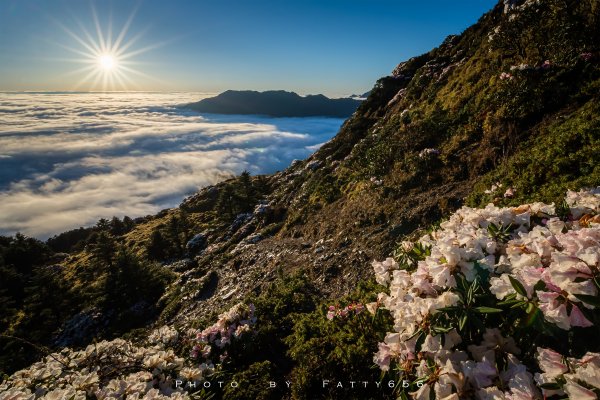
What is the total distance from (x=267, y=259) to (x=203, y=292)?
21.0 feet

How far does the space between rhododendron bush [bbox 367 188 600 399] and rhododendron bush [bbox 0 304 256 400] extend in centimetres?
369

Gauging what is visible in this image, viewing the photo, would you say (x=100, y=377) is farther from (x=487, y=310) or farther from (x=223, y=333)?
(x=487, y=310)

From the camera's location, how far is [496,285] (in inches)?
114

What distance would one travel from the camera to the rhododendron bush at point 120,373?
15.0 ft

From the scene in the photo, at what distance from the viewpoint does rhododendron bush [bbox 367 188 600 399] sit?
2.49m

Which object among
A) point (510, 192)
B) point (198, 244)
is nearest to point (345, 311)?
point (510, 192)

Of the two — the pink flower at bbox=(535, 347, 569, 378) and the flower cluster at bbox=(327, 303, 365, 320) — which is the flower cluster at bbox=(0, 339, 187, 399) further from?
the pink flower at bbox=(535, 347, 569, 378)

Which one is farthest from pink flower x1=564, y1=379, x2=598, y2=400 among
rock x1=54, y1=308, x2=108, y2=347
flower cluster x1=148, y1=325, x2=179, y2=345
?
rock x1=54, y1=308, x2=108, y2=347

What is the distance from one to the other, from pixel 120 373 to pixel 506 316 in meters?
5.84

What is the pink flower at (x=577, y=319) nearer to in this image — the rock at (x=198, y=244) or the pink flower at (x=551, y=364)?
the pink flower at (x=551, y=364)

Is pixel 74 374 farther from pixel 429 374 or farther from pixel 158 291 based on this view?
pixel 158 291

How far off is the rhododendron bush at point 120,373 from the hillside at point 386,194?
48 centimetres

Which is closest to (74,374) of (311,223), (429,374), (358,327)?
(358,327)

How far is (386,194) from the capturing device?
1644 cm
